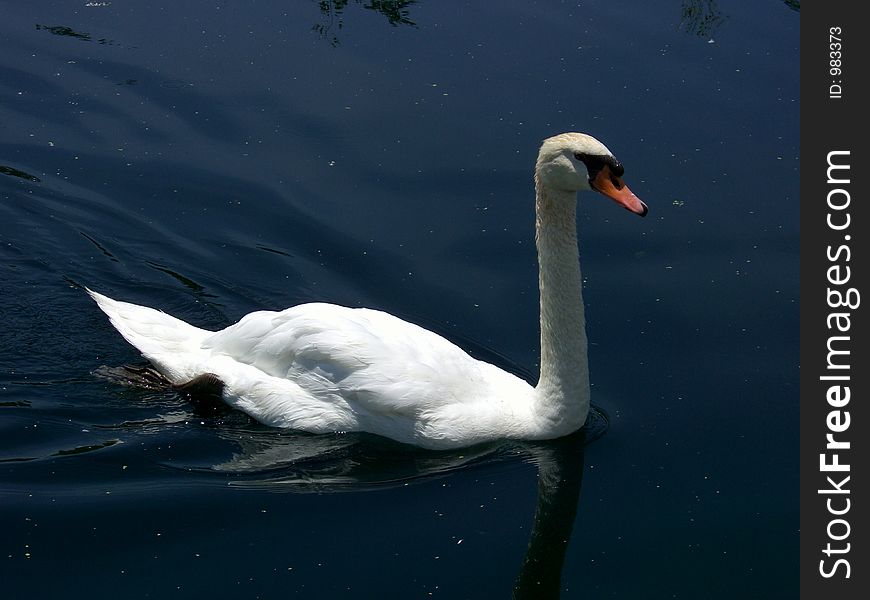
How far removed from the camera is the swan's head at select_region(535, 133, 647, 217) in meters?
7.28

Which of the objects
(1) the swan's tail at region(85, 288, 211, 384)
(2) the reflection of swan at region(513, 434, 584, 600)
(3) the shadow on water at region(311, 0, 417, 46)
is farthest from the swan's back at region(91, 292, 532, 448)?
(3) the shadow on water at region(311, 0, 417, 46)

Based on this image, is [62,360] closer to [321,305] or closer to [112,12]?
[321,305]

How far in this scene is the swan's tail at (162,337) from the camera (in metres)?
8.52

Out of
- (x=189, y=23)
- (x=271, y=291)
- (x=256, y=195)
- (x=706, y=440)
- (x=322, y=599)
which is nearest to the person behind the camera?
(x=322, y=599)

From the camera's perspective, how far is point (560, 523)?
7191mm

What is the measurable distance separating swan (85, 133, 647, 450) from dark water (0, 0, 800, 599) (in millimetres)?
179

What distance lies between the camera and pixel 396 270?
32.1ft

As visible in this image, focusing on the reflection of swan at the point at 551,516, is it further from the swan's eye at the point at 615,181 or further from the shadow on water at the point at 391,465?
the swan's eye at the point at 615,181

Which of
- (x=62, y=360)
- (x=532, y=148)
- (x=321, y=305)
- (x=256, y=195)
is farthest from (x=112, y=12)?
(x=321, y=305)

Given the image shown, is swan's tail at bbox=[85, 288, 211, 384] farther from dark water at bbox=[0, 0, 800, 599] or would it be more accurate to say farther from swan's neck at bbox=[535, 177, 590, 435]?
swan's neck at bbox=[535, 177, 590, 435]

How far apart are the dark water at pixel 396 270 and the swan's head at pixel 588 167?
5.49ft

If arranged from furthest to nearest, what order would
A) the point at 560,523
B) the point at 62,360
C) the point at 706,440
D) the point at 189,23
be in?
the point at 189,23 < the point at 62,360 < the point at 706,440 < the point at 560,523

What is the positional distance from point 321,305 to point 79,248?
119 inches

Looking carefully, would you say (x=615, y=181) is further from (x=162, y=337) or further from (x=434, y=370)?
(x=162, y=337)
